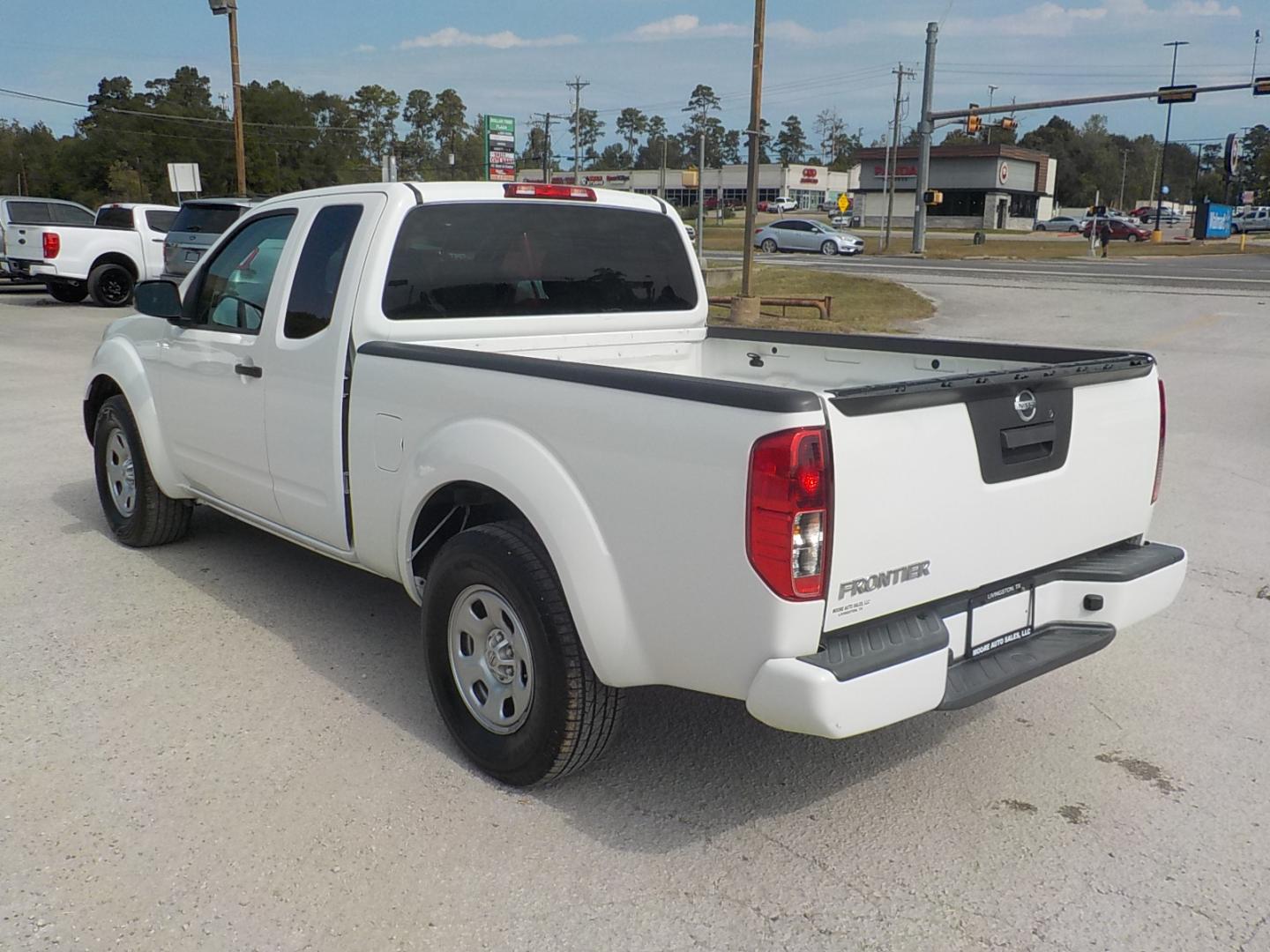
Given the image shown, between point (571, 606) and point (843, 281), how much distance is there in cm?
2553

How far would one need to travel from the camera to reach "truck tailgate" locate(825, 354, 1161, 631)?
2.94 m

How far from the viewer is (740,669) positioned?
3020 mm

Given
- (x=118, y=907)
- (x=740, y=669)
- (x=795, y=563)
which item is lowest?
(x=118, y=907)

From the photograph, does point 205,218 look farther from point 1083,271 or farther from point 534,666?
point 1083,271

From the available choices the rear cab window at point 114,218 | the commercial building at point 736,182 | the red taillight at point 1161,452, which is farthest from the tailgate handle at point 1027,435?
the commercial building at point 736,182

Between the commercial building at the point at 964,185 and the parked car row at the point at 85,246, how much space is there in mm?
70784

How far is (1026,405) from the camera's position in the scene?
3.33 metres

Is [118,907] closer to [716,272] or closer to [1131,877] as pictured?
[1131,877]

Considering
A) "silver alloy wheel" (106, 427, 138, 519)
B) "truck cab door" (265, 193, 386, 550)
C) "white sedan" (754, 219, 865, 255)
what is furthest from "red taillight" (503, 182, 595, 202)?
"white sedan" (754, 219, 865, 255)

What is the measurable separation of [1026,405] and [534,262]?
223cm

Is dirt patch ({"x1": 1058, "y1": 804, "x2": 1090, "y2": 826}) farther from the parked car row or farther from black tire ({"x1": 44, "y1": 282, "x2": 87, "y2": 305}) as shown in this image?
black tire ({"x1": 44, "y1": 282, "x2": 87, "y2": 305})

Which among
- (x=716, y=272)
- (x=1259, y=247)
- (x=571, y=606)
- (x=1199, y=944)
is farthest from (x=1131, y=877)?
(x=1259, y=247)

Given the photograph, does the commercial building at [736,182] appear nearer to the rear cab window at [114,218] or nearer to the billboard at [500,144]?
the billboard at [500,144]

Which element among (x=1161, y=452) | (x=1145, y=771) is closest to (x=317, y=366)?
(x=1161, y=452)
